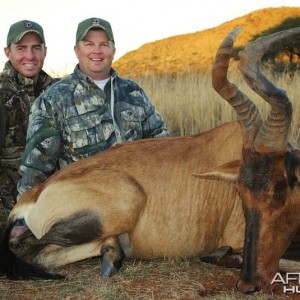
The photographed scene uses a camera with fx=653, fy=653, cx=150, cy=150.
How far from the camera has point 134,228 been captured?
5457mm

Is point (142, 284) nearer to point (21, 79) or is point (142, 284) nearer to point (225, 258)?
point (225, 258)

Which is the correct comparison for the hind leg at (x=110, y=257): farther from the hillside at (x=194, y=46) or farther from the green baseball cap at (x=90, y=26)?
the hillside at (x=194, y=46)

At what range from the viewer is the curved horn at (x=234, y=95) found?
15.4 feet

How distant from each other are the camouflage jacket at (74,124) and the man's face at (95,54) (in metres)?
0.11

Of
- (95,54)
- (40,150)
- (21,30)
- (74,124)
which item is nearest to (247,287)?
(40,150)

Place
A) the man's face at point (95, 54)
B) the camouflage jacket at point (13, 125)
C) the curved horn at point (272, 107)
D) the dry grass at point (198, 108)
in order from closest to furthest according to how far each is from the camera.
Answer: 1. the curved horn at point (272, 107)
2. the man's face at point (95, 54)
3. the camouflage jacket at point (13, 125)
4. the dry grass at point (198, 108)

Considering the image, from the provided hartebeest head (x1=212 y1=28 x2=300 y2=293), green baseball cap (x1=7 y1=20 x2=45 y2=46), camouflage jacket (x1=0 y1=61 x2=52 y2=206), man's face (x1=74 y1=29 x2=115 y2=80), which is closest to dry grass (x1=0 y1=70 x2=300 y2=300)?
hartebeest head (x1=212 y1=28 x2=300 y2=293)

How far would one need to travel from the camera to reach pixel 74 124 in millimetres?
7117

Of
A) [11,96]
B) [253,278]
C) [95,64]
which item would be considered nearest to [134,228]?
[253,278]

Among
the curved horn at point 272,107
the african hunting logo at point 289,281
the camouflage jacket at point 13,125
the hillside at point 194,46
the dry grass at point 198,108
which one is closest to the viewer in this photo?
the curved horn at point 272,107

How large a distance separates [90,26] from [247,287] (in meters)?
3.88

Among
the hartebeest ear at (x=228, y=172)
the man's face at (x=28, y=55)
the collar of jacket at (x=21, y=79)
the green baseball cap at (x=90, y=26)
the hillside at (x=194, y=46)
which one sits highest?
the green baseball cap at (x=90, y=26)

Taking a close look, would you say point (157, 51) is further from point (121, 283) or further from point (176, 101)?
point (121, 283)

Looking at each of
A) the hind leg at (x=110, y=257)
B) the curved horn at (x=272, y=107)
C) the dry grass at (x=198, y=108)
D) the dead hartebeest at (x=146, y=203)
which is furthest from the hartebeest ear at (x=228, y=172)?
the dry grass at (x=198, y=108)
